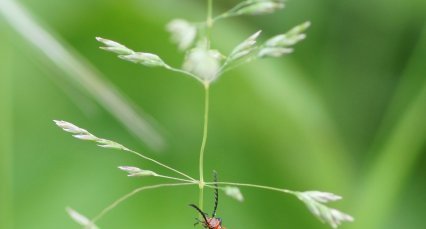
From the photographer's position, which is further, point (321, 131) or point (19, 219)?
point (321, 131)

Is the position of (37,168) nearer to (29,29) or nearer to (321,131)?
(29,29)

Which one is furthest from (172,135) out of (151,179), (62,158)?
(62,158)

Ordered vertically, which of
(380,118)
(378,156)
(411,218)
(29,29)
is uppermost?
(29,29)

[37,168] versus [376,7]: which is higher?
[376,7]

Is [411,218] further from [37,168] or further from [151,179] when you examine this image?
[37,168]

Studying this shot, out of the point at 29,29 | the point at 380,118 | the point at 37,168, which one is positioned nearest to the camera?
the point at 29,29

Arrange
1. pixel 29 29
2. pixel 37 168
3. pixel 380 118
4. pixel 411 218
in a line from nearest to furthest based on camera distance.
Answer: pixel 29 29, pixel 37 168, pixel 411 218, pixel 380 118
